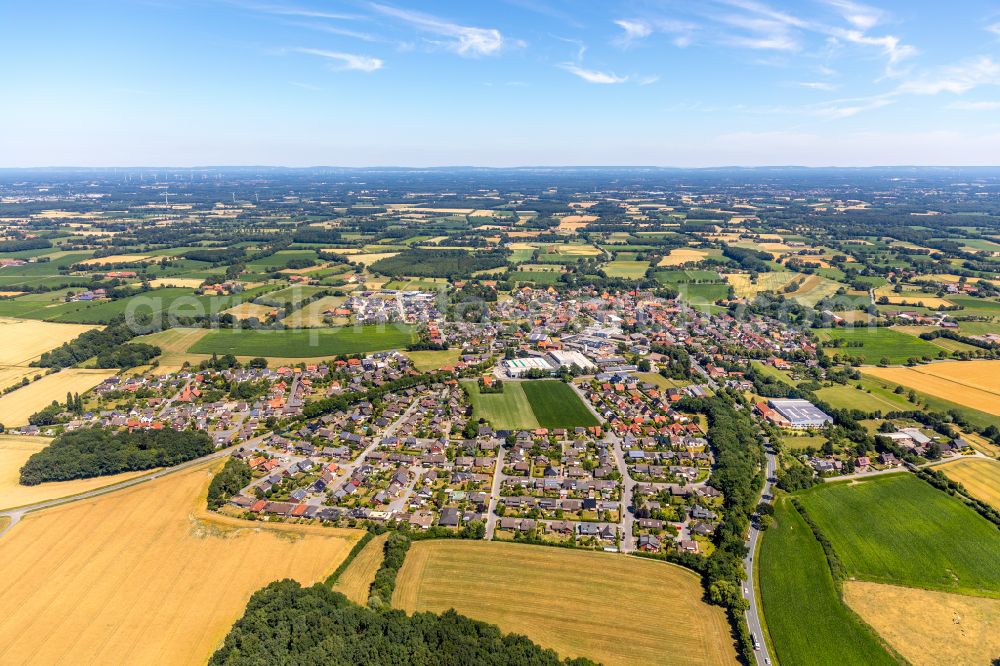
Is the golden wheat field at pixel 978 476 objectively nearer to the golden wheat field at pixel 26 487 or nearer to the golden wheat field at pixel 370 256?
the golden wheat field at pixel 26 487

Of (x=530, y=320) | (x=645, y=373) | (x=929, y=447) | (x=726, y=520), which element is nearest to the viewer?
(x=726, y=520)

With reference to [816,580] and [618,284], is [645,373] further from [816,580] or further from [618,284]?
[618,284]

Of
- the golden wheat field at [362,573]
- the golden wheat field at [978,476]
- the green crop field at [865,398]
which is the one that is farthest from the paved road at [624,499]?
the golden wheat field at [978,476]

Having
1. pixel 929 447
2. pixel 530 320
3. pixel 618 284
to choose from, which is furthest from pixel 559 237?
pixel 929 447

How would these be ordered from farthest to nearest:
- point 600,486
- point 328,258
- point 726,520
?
point 328,258
point 600,486
point 726,520

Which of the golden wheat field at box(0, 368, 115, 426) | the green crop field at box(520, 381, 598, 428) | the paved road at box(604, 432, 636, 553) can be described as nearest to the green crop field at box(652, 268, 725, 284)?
the green crop field at box(520, 381, 598, 428)

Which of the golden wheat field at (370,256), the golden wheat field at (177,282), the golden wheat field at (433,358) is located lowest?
the golden wheat field at (433,358)
